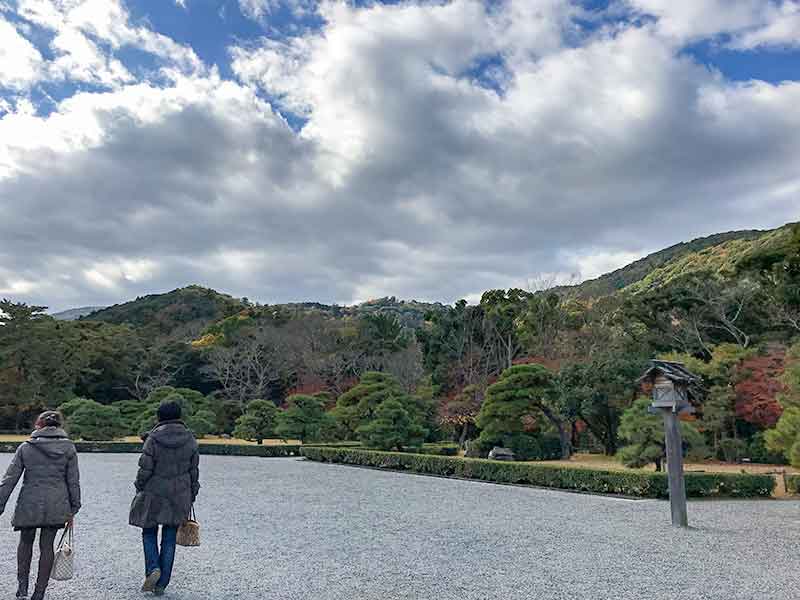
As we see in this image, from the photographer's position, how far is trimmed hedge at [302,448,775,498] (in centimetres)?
990

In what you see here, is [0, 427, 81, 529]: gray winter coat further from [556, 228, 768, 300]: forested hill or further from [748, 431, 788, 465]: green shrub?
[556, 228, 768, 300]: forested hill

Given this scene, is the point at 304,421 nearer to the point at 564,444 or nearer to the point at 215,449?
the point at 215,449

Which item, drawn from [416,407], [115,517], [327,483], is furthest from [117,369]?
[115,517]

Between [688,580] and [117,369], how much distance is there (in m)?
34.0

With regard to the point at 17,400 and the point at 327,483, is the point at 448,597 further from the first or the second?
the point at 17,400

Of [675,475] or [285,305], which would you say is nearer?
[675,475]

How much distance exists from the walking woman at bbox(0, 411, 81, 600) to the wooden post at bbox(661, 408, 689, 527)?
6286 mm

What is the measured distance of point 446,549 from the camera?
18.5 ft

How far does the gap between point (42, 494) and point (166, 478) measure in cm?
74

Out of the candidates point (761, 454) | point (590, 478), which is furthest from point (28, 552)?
point (761, 454)

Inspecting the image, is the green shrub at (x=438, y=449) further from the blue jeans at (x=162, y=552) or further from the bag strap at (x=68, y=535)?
the bag strap at (x=68, y=535)

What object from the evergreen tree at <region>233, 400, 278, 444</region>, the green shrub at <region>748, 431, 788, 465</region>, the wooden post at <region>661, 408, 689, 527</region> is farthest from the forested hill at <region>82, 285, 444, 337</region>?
the wooden post at <region>661, 408, 689, 527</region>

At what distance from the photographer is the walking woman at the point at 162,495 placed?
3.98 m

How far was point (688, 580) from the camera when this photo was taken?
15.0 ft
